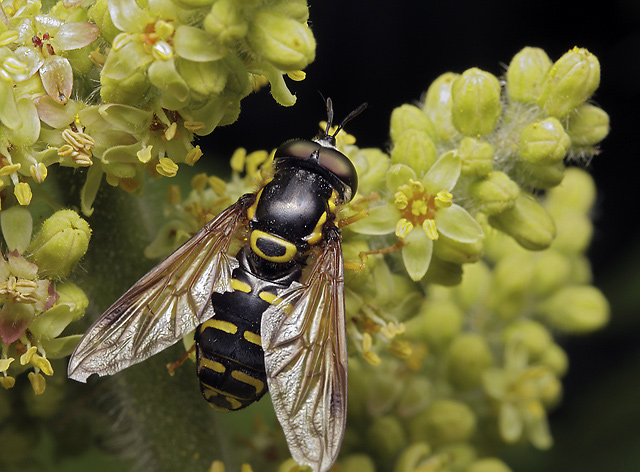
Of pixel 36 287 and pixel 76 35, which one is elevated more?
pixel 76 35

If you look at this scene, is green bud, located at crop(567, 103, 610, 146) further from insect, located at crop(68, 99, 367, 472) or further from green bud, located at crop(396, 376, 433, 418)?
green bud, located at crop(396, 376, 433, 418)

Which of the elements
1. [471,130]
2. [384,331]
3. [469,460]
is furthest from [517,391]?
[471,130]

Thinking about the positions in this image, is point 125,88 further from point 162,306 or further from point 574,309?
point 574,309

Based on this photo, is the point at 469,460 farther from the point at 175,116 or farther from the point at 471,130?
the point at 175,116

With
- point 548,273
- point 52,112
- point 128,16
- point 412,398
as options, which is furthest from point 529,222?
point 52,112

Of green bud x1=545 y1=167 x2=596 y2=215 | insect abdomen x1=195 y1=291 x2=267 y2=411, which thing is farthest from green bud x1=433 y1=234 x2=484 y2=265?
green bud x1=545 y1=167 x2=596 y2=215

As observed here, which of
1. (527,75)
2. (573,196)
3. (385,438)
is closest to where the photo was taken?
(527,75)
